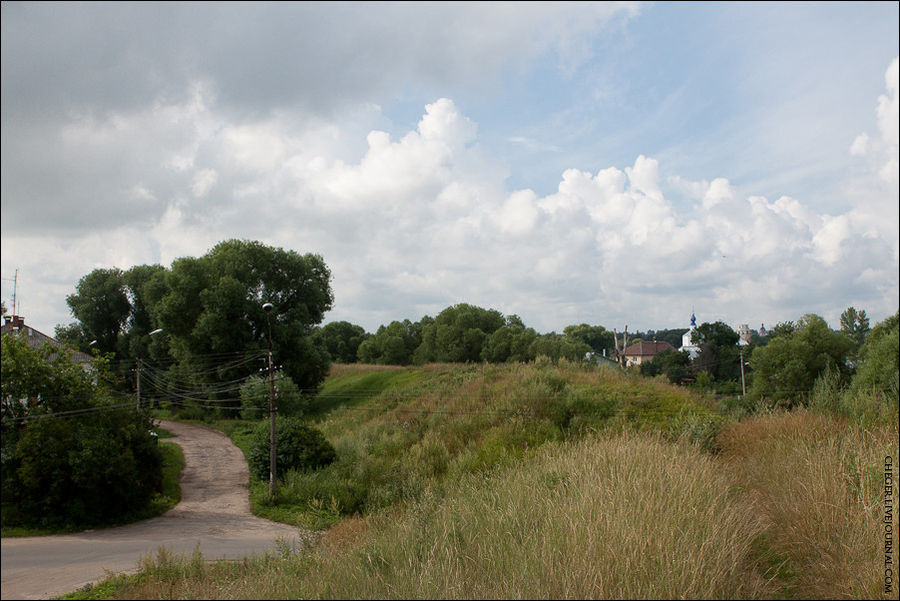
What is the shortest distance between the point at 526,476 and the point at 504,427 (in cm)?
1124

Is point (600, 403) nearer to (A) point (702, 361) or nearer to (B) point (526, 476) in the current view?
(B) point (526, 476)

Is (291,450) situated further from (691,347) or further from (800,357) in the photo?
(691,347)

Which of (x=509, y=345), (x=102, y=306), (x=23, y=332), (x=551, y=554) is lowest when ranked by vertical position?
(x=551, y=554)

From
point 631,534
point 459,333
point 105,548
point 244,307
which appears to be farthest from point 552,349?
point 105,548

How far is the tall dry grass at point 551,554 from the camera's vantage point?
408cm

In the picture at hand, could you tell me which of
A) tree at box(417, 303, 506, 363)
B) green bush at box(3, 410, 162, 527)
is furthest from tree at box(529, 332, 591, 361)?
green bush at box(3, 410, 162, 527)

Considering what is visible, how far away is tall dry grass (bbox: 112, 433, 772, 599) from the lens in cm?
408

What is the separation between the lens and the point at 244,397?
108ft

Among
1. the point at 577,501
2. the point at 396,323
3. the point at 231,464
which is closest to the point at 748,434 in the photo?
the point at 577,501

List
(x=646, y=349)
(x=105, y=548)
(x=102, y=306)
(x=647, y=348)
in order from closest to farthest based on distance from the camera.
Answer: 1. (x=105, y=548)
2. (x=102, y=306)
3. (x=646, y=349)
4. (x=647, y=348)

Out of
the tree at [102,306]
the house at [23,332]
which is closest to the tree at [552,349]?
the tree at [102,306]

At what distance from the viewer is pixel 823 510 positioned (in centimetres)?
666

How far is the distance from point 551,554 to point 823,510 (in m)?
4.29

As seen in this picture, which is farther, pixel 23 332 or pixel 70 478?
pixel 23 332
